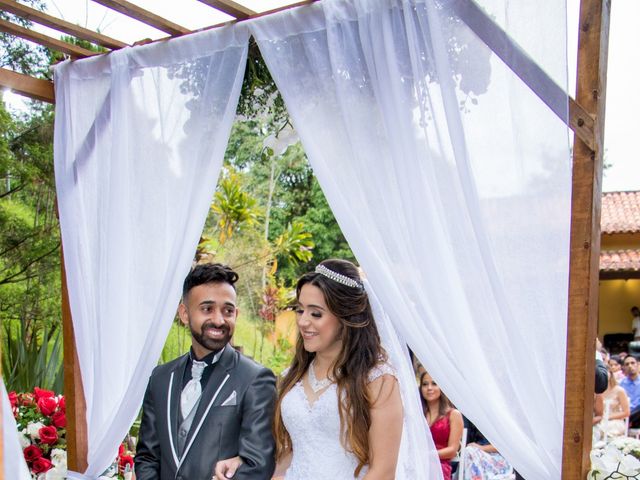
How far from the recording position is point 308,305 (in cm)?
287

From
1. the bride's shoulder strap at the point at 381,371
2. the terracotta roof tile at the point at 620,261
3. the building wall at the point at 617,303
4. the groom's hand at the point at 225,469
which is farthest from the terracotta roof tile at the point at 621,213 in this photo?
the groom's hand at the point at 225,469

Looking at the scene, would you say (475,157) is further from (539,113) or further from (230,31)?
(230,31)

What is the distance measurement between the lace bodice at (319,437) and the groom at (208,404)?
96 mm

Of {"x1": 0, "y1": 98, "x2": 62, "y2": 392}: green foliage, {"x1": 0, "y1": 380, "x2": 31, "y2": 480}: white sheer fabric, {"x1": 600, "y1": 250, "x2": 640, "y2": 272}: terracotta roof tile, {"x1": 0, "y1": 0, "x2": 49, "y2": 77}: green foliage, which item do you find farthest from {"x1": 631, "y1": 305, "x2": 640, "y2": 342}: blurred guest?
{"x1": 0, "y1": 380, "x2": 31, "y2": 480}: white sheer fabric

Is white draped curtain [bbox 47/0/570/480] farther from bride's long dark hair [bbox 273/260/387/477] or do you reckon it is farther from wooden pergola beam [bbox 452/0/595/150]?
bride's long dark hair [bbox 273/260/387/477]

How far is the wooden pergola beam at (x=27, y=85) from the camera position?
143 inches

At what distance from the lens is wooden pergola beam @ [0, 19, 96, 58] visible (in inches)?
132

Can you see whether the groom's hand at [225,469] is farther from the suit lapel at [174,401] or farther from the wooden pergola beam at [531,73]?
the wooden pergola beam at [531,73]

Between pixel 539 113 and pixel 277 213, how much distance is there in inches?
672

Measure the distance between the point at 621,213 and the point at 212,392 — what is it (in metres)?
17.5

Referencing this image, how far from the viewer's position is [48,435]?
156 inches

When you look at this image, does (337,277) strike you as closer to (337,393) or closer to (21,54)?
(337,393)

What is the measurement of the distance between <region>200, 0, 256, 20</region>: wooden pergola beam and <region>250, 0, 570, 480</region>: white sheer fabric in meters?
A: 0.37

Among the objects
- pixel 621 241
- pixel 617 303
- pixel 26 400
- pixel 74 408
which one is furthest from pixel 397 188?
pixel 621 241
